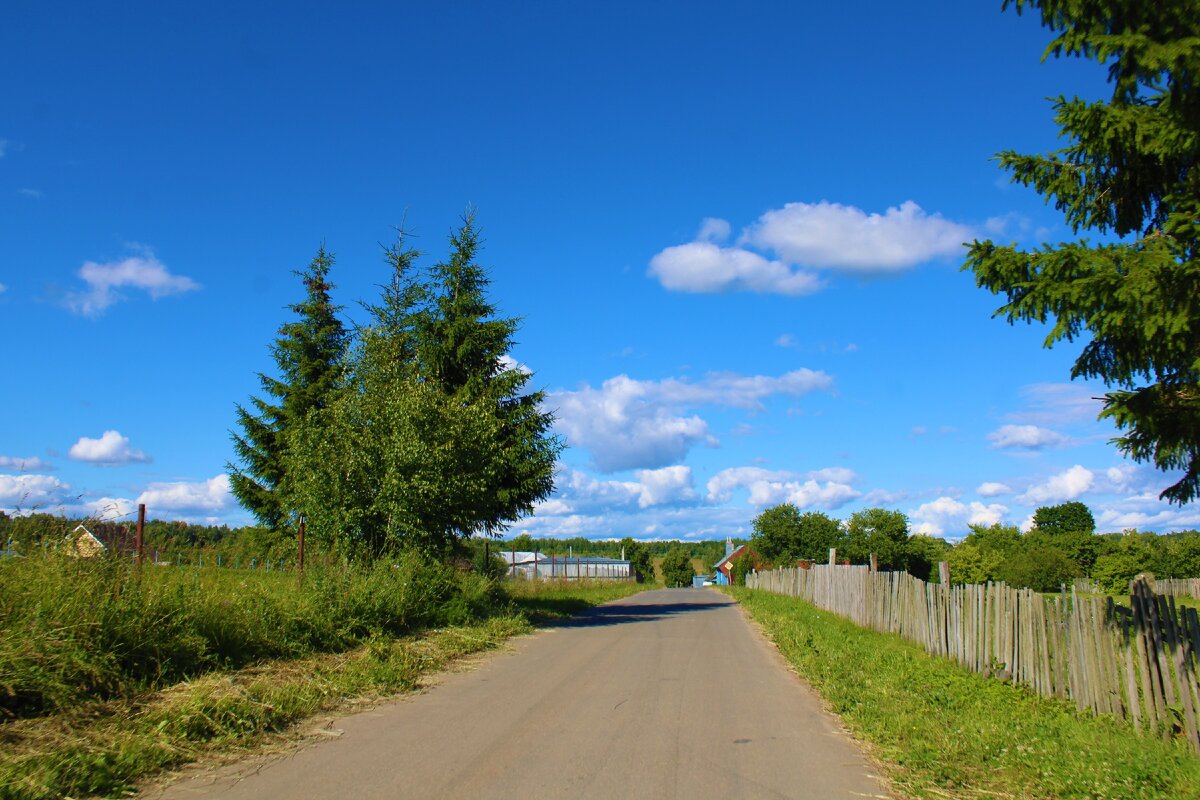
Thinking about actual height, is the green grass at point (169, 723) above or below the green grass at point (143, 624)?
below

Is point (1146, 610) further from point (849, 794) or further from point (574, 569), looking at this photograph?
point (574, 569)

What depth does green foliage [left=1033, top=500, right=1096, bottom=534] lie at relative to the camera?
103 meters

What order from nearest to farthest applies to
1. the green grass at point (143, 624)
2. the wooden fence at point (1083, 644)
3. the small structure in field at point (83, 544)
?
the green grass at point (143, 624), the wooden fence at point (1083, 644), the small structure in field at point (83, 544)

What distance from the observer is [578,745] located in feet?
24.4

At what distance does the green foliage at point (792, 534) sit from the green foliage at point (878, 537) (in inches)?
59.2

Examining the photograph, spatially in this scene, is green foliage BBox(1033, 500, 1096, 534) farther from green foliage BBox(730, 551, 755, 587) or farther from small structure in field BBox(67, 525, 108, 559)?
small structure in field BBox(67, 525, 108, 559)

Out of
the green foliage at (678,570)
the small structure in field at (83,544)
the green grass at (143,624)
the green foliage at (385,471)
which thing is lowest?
the green foliage at (678,570)

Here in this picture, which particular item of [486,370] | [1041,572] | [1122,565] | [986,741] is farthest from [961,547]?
[986,741]

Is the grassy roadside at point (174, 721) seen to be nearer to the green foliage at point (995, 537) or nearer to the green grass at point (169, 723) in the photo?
the green grass at point (169, 723)

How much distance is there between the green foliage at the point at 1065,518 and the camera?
102688mm

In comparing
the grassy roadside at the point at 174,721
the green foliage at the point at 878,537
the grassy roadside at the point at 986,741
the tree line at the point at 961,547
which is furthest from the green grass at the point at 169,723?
the green foliage at the point at 878,537

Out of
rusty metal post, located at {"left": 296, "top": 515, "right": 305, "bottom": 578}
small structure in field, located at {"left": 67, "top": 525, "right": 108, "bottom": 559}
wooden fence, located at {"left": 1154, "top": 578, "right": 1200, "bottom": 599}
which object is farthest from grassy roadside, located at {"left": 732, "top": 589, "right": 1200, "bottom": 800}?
wooden fence, located at {"left": 1154, "top": 578, "right": 1200, "bottom": 599}

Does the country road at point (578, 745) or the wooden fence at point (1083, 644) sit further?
the wooden fence at point (1083, 644)

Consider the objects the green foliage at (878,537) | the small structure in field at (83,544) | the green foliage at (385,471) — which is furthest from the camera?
the green foliage at (878,537)
